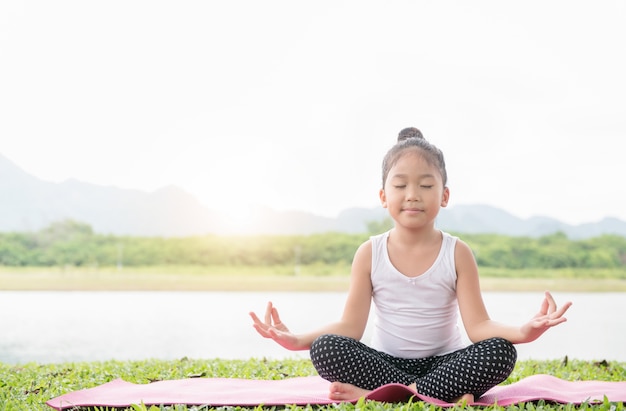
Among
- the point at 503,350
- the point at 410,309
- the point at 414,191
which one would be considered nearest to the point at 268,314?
the point at 410,309

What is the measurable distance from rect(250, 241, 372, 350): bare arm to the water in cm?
175

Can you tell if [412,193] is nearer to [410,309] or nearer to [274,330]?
[410,309]

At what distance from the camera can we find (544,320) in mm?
Result: 2164

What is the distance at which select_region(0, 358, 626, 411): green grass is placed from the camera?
2.97 meters

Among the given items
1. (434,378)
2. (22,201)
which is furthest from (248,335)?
(22,201)

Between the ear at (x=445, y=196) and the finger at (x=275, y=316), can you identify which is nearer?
the finger at (x=275, y=316)

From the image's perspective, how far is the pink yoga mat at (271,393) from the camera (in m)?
2.44

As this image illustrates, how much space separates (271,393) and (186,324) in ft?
19.4

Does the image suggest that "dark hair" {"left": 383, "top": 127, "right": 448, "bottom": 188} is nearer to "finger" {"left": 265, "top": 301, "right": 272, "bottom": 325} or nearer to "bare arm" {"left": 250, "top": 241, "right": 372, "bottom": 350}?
"bare arm" {"left": 250, "top": 241, "right": 372, "bottom": 350}

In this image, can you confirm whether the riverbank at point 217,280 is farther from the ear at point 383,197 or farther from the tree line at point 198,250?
the ear at point 383,197

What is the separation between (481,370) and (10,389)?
6.29 feet

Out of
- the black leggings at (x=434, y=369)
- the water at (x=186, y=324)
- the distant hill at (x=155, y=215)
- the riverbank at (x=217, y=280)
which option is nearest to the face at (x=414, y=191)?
the black leggings at (x=434, y=369)

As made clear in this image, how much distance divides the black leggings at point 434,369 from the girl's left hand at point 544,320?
0.10m

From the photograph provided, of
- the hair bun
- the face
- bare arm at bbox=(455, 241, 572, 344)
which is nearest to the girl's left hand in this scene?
bare arm at bbox=(455, 241, 572, 344)
